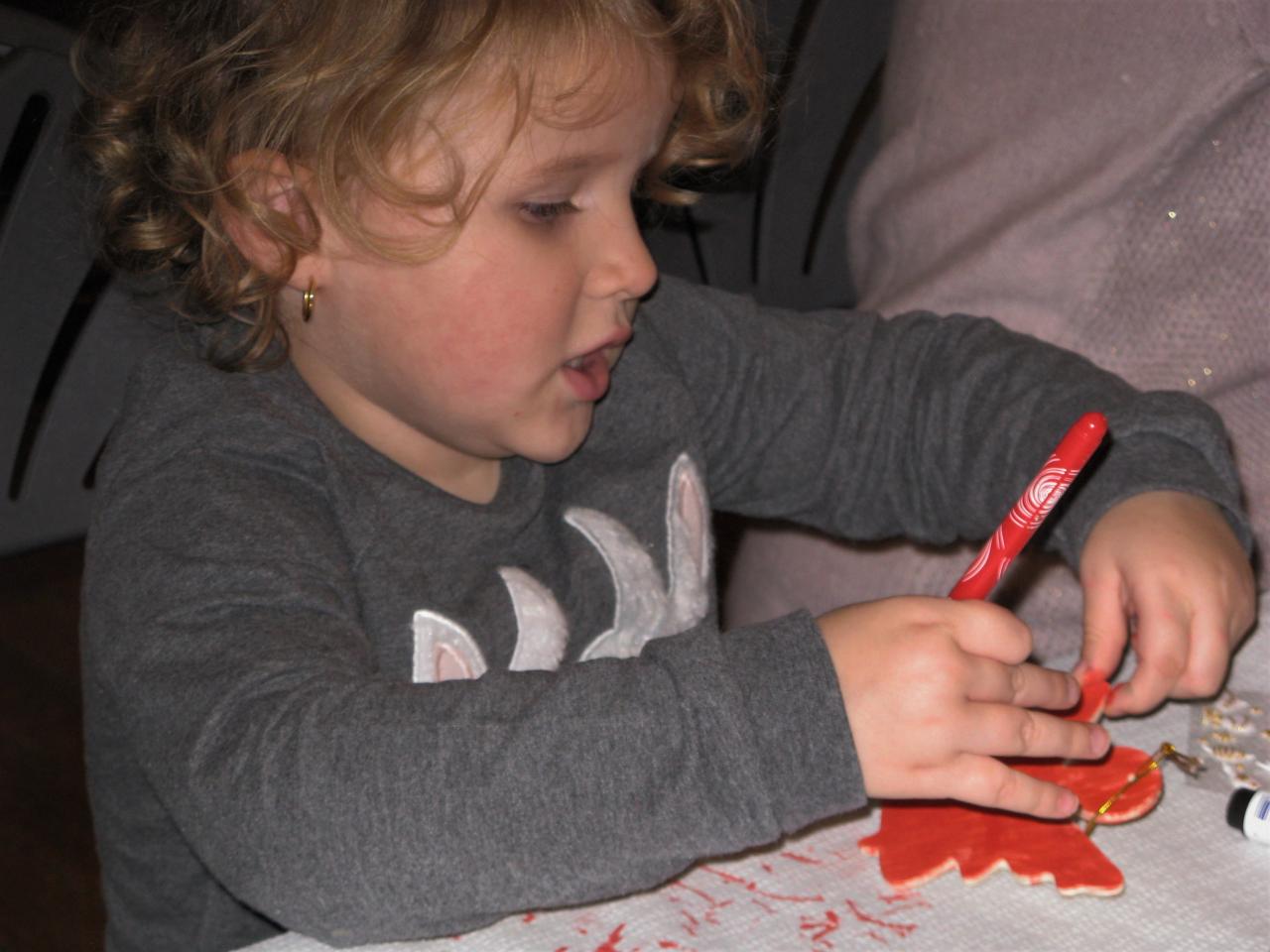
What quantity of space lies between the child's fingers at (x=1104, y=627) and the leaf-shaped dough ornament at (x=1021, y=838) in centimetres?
5

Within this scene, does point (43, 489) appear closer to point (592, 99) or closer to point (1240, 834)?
point (592, 99)

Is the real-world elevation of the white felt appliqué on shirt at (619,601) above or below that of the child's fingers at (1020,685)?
below

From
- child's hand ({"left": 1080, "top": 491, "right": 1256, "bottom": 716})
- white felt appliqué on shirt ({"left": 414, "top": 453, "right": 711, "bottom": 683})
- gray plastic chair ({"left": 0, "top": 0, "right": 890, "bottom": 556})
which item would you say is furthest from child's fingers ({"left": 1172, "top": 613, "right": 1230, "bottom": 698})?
gray plastic chair ({"left": 0, "top": 0, "right": 890, "bottom": 556})

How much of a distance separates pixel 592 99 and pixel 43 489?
0.40 meters

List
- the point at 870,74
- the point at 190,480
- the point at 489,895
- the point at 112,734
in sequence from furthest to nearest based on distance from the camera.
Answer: the point at 870,74 < the point at 112,734 < the point at 190,480 < the point at 489,895

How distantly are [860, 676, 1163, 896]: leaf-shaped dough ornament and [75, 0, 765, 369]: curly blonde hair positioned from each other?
33 centimetres

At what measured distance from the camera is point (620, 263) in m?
0.66

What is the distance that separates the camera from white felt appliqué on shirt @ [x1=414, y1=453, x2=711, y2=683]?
70 cm

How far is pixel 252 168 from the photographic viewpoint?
2.15 ft

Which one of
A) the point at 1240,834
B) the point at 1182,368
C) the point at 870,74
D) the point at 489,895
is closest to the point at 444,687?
the point at 489,895

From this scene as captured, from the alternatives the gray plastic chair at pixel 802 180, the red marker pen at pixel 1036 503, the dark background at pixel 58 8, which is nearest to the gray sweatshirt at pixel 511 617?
the red marker pen at pixel 1036 503

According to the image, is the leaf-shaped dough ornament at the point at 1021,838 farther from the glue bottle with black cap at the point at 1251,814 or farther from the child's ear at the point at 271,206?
the child's ear at the point at 271,206

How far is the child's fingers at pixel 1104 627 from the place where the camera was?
0.63 meters

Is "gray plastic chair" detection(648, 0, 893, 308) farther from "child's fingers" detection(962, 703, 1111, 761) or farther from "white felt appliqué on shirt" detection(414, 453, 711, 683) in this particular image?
"child's fingers" detection(962, 703, 1111, 761)
